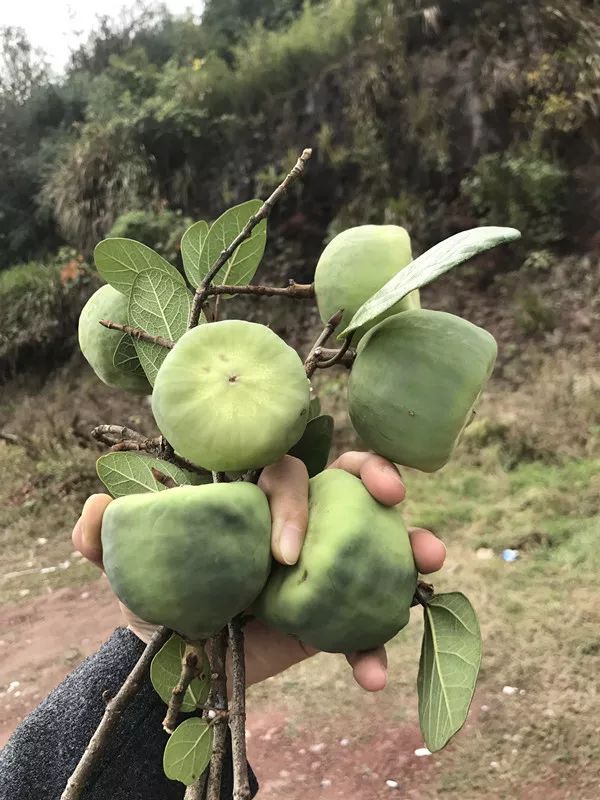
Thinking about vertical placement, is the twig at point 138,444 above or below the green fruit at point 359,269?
below

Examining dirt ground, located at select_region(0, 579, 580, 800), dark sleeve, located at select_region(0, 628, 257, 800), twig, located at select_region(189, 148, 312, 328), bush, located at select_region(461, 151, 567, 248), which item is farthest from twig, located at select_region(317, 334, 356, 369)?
bush, located at select_region(461, 151, 567, 248)

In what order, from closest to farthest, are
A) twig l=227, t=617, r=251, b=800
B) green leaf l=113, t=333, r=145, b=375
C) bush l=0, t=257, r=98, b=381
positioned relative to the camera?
twig l=227, t=617, r=251, b=800
green leaf l=113, t=333, r=145, b=375
bush l=0, t=257, r=98, b=381

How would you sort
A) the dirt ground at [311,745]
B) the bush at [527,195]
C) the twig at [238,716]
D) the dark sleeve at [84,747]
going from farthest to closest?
1. the bush at [527,195]
2. the dirt ground at [311,745]
3. the dark sleeve at [84,747]
4. the twig at [238,716]

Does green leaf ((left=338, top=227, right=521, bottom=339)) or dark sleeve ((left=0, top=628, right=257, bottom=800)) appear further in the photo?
dark sleeve ((left=0, top=628, right=257, bottom=800))

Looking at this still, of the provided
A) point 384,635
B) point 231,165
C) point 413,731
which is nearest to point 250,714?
point 413,731

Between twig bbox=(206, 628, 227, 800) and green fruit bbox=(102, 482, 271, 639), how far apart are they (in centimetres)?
4

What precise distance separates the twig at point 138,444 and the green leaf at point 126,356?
0.07 m

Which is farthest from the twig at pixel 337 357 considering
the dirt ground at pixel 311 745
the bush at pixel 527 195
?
the bush at pixel 527 195

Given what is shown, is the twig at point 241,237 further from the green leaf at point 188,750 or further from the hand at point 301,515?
the green leaf at point 188,750

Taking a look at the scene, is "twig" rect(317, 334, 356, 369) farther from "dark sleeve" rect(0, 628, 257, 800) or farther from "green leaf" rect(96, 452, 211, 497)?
"dark sleeve" rect(0, 628, 257, 800)

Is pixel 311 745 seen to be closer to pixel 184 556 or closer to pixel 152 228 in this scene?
pixel 184 556

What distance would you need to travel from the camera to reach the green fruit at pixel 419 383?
2.04ft

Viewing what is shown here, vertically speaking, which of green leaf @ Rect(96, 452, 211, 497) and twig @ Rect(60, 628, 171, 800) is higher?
green leaf @ Rect(96, 452, 211, 497)

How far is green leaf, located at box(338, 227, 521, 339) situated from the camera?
0.56m
